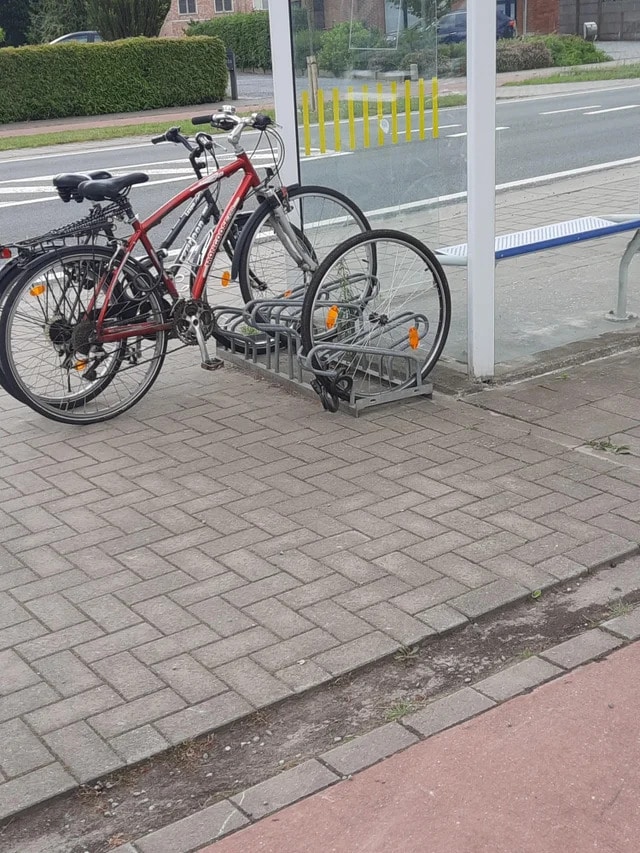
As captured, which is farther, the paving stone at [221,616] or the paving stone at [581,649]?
the paving stone at [221,616]

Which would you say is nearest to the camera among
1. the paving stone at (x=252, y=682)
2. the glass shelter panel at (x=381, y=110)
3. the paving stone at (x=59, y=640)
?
the paving stone at (x=252, y=682)

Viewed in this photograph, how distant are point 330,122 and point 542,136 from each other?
2012 mm

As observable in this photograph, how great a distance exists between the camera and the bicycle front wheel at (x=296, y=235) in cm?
615

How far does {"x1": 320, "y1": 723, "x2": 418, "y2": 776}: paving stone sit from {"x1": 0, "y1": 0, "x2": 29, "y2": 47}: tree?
A: 49455 mm

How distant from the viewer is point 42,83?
2638 cm

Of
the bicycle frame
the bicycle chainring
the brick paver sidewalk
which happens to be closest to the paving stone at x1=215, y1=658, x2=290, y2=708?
the brick paver sidewalk

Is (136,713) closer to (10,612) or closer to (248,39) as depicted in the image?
(10,612)

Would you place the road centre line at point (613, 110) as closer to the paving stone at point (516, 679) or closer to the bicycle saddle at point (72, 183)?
the bicycle saddle at point (72, 183)

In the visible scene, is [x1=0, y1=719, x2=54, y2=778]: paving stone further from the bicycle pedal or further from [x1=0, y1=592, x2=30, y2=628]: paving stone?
the bicycle pedal

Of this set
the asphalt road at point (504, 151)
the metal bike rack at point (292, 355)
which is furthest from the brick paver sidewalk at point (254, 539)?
the asphalt road at point (504, 151)

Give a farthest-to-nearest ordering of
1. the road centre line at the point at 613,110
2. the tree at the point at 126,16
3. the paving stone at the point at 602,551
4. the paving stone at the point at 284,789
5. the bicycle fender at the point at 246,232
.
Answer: the tree at the point at 126,16 < the road centre line at the point at 613,110 < the bicycle fender at the point at 246,232 < the paving stone at the point at 602,551 < the paving stone at the point at 284,789

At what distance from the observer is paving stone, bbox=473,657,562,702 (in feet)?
10.7

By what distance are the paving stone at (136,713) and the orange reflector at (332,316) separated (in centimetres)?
265

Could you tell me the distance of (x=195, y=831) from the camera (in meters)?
2.76
